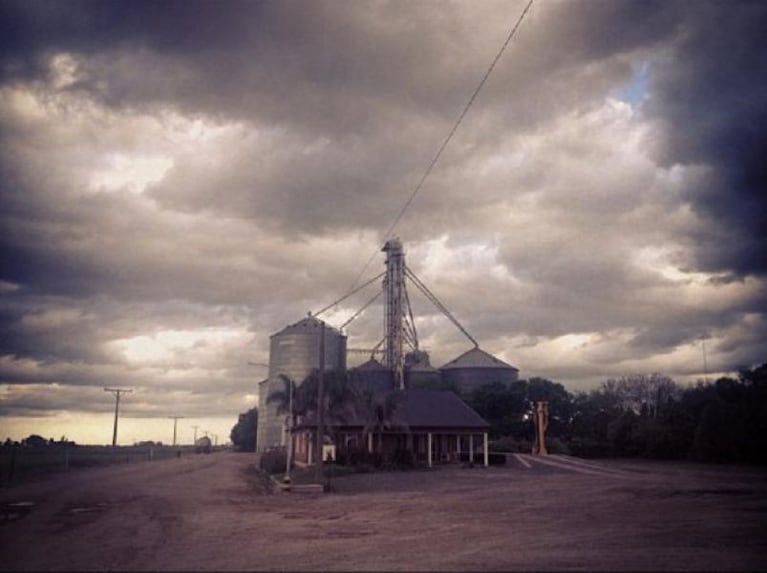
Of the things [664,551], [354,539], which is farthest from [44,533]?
[664,551]

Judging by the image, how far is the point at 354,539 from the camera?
53.7ft

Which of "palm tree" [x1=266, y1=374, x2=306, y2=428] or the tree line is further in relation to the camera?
the tree line

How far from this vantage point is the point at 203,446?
143m

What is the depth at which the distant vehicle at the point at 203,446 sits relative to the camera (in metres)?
140

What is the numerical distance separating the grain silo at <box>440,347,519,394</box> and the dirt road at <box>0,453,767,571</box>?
6319cm

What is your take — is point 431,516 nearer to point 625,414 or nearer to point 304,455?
point 304,455

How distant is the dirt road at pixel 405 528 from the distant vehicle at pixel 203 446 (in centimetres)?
11139

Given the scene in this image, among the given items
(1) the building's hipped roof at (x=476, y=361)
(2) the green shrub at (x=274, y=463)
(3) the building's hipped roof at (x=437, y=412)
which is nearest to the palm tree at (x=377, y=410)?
(3) the building's hipped roof at (x=437, y=412)

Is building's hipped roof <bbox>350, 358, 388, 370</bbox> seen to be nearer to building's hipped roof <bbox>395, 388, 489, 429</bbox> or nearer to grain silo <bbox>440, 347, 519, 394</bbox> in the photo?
grain silo <bbox>440, 347, 519, 394</bbox>

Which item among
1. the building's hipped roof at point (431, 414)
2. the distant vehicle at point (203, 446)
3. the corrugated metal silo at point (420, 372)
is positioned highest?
the corrugated metal silo at point (420, 372)

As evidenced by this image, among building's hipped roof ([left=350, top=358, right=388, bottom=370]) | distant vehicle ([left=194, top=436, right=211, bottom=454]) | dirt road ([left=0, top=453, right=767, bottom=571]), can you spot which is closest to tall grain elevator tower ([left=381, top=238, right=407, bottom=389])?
building's hipped roof ([left=350, top=358, right=388, bottom=370])

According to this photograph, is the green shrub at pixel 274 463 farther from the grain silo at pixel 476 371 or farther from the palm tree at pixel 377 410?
the grain silo at pixel 476 371

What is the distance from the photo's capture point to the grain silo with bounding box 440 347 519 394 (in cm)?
Result: 9612

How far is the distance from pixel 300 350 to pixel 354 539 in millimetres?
77302
